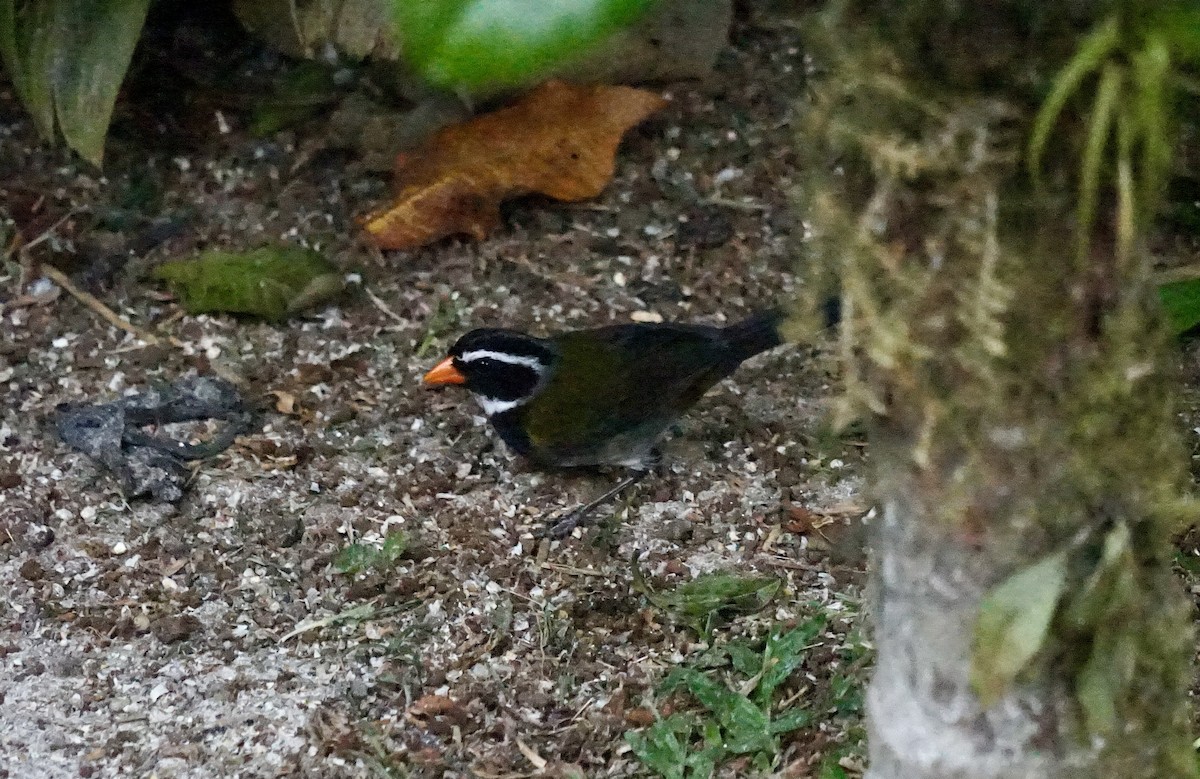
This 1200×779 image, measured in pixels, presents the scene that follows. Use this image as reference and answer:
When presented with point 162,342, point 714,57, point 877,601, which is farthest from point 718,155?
point 877,601

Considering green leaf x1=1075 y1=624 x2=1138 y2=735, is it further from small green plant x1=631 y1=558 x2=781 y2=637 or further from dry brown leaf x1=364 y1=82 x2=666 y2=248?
dry brown leaf x1=364 y1=82 x2=666 y2=248

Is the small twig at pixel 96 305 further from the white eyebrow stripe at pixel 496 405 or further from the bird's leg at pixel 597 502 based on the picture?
the bird's leg at pixel 597 502

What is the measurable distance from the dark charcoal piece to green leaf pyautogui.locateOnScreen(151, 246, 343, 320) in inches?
11.7

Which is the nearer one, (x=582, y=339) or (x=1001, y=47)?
(x=1001, y=47)

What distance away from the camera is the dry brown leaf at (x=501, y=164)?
12.7ft

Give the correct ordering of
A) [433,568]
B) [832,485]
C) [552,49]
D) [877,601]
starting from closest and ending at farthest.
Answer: [552,49]
[877,601]
[433,568]
[832,485]

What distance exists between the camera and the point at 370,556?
293 centimetres

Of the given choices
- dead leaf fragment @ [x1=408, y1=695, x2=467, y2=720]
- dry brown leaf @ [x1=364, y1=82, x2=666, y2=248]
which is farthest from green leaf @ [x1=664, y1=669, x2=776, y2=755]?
dry brown leaf @ [x1=364, y1=82, x2=666, y2=248]

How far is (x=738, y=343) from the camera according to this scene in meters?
3.24

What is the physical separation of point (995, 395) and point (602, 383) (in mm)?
2059

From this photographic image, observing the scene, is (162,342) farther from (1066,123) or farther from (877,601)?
(1066,123)

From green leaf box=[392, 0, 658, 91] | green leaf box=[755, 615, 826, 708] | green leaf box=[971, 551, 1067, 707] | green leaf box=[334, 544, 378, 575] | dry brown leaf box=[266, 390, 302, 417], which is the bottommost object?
dry brown leaf box=[266, 390, 302, 417]

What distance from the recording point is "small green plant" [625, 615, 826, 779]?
2.32 meters

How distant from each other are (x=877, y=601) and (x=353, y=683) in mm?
1358
